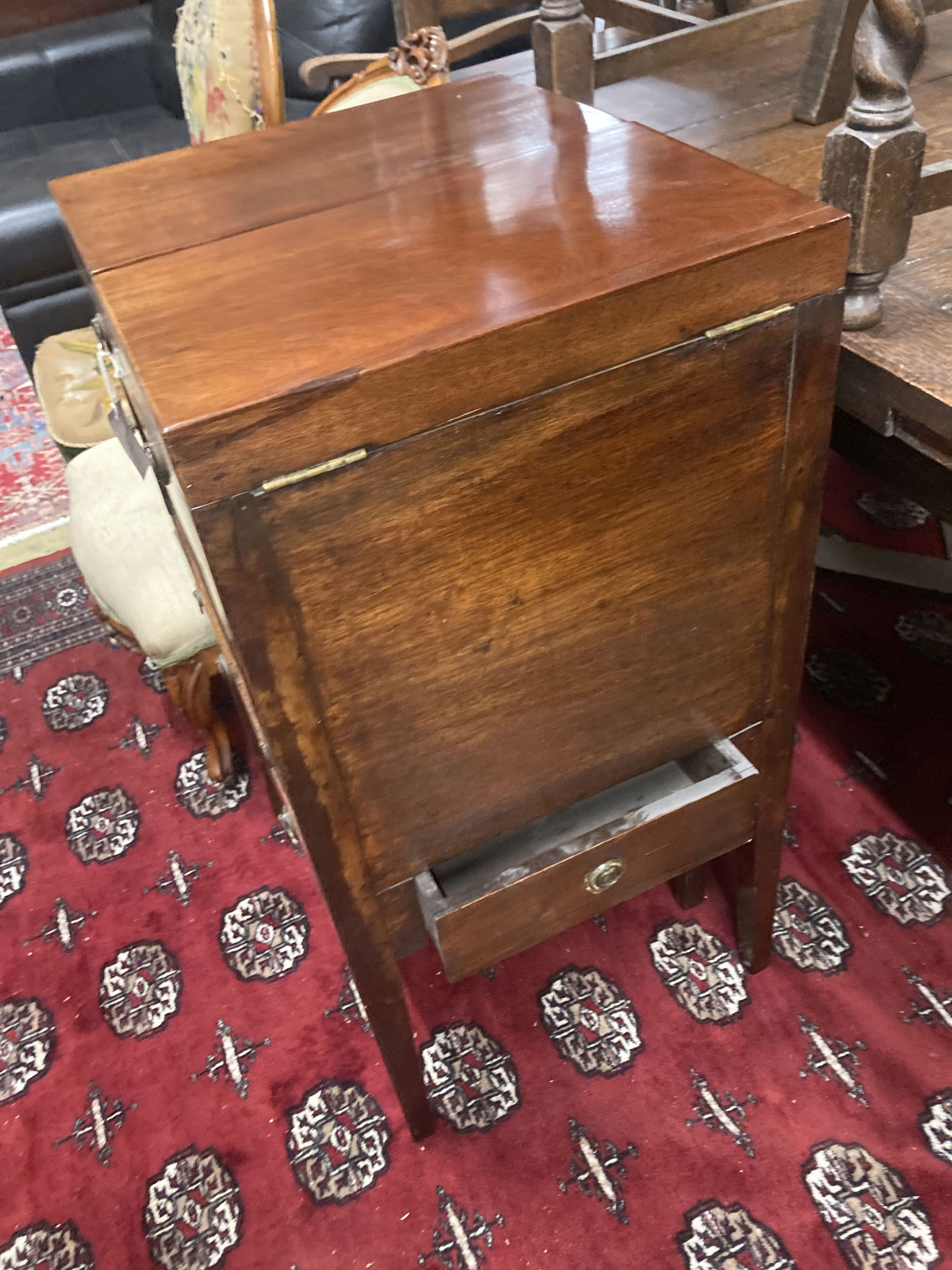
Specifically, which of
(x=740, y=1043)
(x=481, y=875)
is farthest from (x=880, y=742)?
(x=481, y=875)

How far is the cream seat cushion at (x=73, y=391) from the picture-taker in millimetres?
1718

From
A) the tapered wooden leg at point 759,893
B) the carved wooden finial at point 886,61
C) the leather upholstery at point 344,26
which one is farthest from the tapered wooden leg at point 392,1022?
the leather upholstery at point 344,26

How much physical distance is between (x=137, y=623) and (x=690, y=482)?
889 millimetres

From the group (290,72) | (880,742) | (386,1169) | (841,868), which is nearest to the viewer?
(386,1169)

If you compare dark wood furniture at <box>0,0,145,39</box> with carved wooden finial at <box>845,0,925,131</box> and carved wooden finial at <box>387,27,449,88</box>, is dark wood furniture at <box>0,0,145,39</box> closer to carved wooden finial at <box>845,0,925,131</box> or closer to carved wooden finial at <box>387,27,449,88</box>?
carved wooden finial at <box>387,27,449,88</box>

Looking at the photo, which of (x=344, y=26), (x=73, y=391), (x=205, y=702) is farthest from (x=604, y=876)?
(x=344, y=26)

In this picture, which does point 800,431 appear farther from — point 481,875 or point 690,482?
point 481,875

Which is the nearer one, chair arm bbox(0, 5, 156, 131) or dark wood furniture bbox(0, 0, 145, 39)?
chair arm bbox(0, 5, 156, 131)

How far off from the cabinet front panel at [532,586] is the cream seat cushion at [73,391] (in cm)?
117

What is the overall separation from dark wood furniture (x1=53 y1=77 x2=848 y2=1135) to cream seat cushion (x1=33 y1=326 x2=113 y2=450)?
860 mm

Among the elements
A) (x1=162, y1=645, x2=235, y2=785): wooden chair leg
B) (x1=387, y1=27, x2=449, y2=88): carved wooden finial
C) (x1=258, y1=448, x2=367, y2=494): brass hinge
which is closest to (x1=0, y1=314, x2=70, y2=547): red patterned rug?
(x1=162, y1=645, x2=235, y2=785): wooden chair leg

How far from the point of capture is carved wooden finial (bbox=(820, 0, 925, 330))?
0.68 metres

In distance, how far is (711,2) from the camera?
1597 millimetres

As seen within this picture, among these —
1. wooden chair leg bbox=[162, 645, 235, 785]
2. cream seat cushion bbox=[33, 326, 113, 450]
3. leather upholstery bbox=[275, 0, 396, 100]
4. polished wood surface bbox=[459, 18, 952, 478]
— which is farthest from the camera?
leather upholstery bbox=[275, 0, 396, 100]
